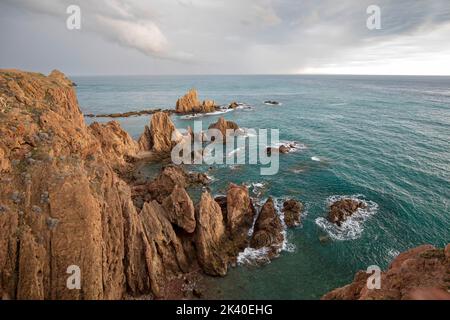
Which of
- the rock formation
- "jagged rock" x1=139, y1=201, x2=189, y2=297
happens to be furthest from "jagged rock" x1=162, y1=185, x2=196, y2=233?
"jagged rock" x1=139, y1=201, x2=189, y2=297

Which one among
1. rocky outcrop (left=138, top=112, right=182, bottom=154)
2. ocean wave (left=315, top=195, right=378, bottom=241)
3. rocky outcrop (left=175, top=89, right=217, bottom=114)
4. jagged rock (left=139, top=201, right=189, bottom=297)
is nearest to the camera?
jagged rock (left=139, top=201, right=189, bottom=297)

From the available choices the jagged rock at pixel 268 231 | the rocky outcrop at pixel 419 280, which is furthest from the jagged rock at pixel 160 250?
the rocky outcrop at pixel 419 280

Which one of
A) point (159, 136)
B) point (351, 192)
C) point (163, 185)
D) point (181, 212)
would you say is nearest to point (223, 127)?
point (159, 136)

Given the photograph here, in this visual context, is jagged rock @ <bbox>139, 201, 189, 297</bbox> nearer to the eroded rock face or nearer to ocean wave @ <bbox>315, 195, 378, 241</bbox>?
the eroded rock face

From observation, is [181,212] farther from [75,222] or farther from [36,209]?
[36,209]

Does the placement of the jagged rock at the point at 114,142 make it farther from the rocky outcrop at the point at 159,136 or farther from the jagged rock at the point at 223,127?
Result: the jagged rock at the point at 223,127

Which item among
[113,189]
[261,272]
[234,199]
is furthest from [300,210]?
[113,189]
